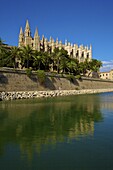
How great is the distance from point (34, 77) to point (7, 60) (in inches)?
384

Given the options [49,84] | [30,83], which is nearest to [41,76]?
[30,83]

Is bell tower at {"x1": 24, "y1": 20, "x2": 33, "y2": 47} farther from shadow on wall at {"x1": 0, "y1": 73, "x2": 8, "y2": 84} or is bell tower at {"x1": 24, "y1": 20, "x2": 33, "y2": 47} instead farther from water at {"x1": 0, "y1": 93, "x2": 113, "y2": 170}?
water at {"x1": 0, "y1": 93, "x2": 113, "y2": 170}

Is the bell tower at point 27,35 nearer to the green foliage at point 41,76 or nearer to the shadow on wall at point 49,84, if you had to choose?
the shadow on wall at point 49,84

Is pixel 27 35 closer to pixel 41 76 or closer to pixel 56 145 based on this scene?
pixel 41 76

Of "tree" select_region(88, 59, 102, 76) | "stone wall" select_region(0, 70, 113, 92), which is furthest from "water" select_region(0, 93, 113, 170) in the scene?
"tree" select_region(88, 59, 102, 76)

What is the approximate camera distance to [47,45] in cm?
8056

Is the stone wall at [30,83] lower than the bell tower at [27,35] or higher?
lower

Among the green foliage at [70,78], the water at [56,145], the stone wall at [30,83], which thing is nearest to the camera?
the water at [56,145]

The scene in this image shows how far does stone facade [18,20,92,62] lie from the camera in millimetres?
74312

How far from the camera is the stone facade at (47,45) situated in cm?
7431

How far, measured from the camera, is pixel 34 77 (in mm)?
44125

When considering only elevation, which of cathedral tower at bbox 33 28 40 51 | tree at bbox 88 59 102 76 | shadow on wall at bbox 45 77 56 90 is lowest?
shadow on wall at bbox 45 77 56 90

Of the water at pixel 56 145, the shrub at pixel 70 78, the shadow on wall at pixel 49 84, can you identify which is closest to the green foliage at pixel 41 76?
the shadow on wall at pixel 49 84

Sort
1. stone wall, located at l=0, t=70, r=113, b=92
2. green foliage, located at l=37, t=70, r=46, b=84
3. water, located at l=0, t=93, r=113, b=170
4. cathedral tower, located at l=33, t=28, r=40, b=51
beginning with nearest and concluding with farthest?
water, located at l=0, t=93, r=113, b=170 < stone wall, located at l=0, t=70, r=113, b=92 < green foliage, located at l=37, t=70, r=46, b=84 < cathedral tower, located at l=33, t=28, r=40, b=51
